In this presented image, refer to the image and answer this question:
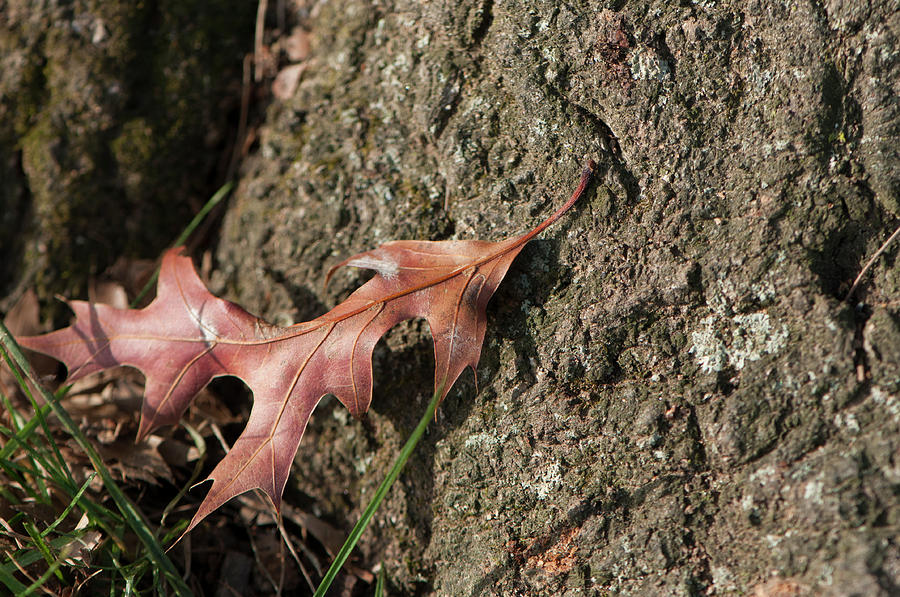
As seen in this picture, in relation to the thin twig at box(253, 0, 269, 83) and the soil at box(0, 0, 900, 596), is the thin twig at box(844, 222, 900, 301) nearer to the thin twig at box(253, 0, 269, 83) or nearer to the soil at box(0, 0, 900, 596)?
the soil at box(0, 0, 900, 596)

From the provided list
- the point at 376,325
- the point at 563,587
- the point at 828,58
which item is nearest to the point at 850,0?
the point at 828,58

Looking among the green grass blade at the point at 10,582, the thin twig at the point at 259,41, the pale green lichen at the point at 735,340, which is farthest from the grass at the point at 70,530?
the thin twig at the point at 259,41

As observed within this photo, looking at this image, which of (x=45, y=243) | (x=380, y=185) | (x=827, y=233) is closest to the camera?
(x=827, y=233)

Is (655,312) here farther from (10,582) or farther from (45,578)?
(10,582)

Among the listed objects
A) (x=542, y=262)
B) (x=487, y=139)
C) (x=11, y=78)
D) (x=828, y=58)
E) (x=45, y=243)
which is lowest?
(x=542, y=262)

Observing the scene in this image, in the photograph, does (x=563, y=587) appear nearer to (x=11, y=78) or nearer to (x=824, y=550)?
(x=824, y=550)

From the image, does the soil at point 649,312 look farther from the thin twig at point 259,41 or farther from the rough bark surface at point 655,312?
the thin twig at point 259,41
